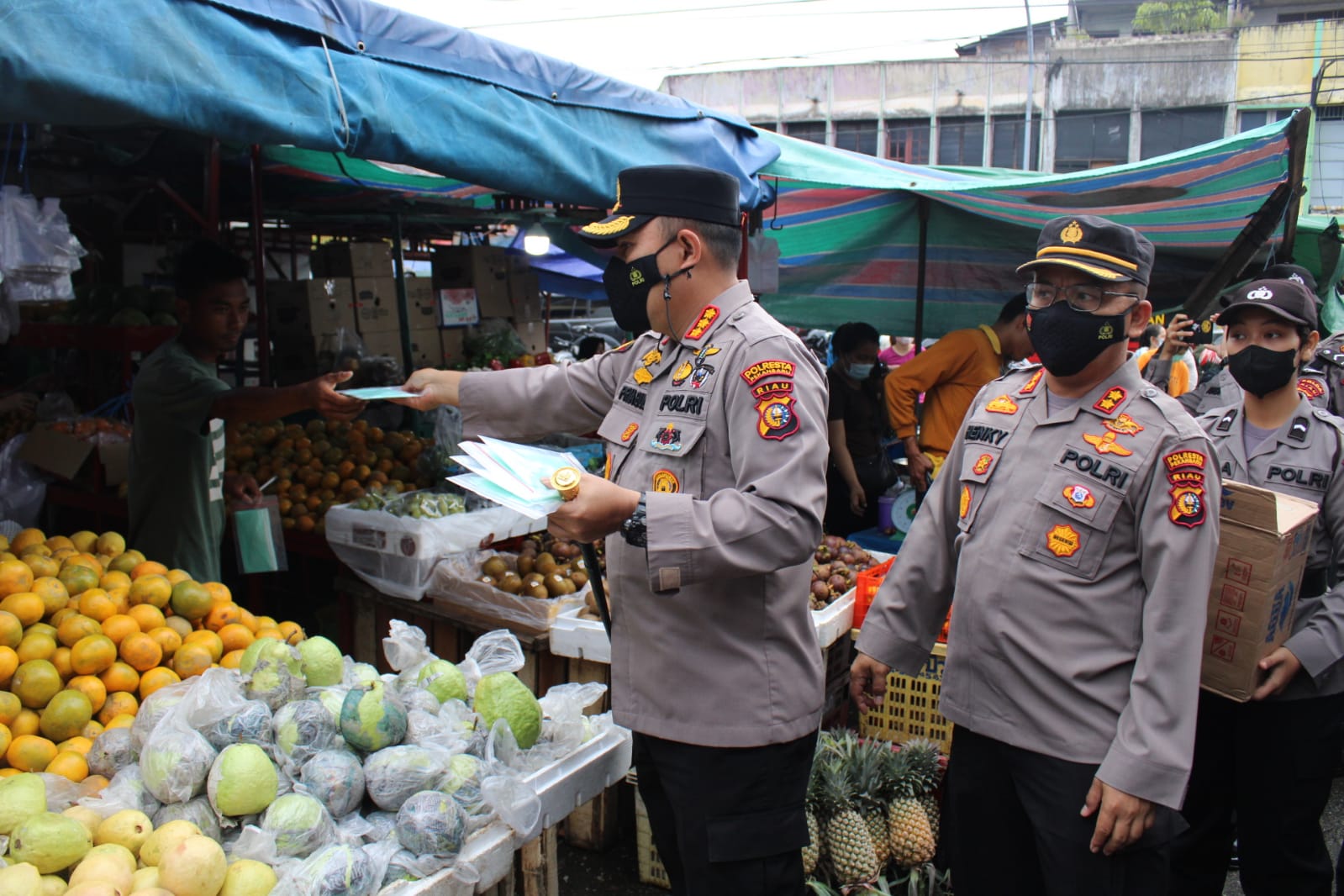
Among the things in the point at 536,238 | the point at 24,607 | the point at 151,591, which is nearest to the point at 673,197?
the point at 151,591

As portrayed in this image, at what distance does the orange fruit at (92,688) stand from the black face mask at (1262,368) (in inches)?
135

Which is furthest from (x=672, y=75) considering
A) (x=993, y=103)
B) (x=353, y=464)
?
(x=353, y=464)

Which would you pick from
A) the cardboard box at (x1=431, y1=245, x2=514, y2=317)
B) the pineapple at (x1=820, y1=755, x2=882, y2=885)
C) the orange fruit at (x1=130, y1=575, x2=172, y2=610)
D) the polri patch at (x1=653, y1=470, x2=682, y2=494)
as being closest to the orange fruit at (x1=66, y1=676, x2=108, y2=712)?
the orange fruit at (x1=130, y1=575, x2=172, y2=610)

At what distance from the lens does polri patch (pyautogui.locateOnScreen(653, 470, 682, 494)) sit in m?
1.98

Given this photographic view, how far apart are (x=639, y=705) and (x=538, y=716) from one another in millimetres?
539

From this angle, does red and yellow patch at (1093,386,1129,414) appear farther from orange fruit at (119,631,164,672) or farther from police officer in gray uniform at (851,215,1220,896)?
orange fruit at (119,631,164,672)

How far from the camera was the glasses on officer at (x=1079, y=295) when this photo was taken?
2.05 metres

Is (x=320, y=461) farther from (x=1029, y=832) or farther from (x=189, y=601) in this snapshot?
(x=1029, y=832)

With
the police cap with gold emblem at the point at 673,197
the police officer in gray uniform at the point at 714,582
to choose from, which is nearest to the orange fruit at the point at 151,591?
the police officer in gray uniform at the point at 714,582

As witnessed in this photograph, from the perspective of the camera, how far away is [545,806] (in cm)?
230

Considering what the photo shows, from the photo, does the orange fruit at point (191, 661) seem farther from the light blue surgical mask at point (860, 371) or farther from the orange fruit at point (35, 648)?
the light blue surgical mask at point (860, 371)

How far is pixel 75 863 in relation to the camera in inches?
71.3

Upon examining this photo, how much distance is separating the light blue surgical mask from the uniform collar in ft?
14.3

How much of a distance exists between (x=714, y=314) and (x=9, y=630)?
2.01 m
